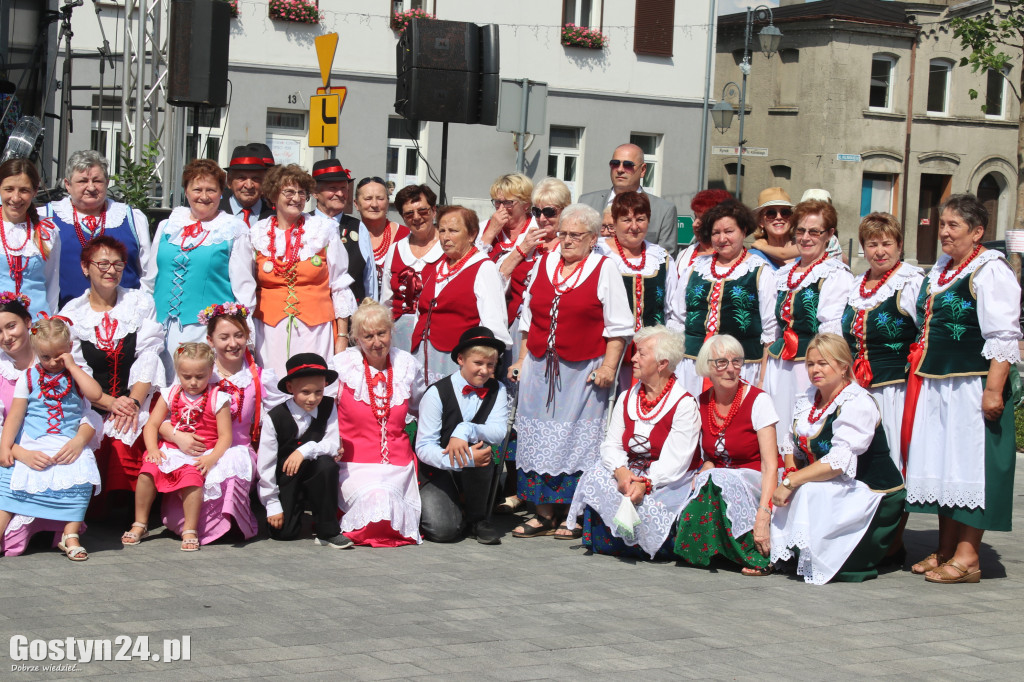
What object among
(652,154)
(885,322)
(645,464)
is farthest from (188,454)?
(652,154)

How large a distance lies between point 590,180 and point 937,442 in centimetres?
2127

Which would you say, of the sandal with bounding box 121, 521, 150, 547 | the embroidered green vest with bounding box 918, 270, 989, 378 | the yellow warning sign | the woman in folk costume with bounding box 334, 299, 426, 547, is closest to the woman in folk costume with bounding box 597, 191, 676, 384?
the woman in folk costume with bounding box 334, 299, 426, 547

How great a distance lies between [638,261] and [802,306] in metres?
0.97

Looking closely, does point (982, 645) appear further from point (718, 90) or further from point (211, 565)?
point (718, 90)

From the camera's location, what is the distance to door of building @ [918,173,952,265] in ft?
124

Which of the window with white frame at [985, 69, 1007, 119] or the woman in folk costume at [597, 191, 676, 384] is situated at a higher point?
the window with white frame at [985, 69, 1007, 119]

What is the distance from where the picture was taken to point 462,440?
691 cm

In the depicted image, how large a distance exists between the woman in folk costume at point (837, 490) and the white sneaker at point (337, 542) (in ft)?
7.16

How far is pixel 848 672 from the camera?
4.81m

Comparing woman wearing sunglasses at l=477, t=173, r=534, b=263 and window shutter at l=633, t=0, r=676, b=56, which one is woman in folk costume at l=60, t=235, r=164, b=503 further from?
window shutter at l=633, t=0, r=676, b=56

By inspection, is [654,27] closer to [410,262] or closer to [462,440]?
[410,262]

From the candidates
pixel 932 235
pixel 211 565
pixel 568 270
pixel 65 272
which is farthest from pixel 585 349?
pixel 932 235

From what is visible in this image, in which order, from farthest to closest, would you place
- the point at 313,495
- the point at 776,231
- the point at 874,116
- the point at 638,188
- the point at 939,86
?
the point at 939,86
the point at 874,116
the point at 776,231
the point at 638,188
the point at 313,495

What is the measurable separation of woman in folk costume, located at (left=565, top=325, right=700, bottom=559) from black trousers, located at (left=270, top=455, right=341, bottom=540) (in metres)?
1.30
